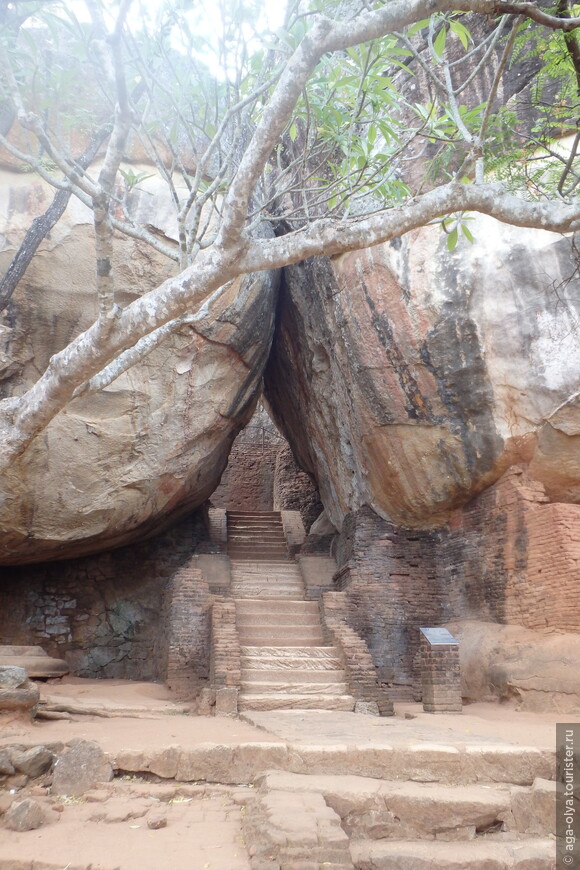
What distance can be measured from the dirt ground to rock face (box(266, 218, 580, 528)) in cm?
315

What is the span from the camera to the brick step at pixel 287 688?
7.79 meters

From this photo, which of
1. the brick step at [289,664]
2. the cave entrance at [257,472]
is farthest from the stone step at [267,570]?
the cave entrance at [257,472]

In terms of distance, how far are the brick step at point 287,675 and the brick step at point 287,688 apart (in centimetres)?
7

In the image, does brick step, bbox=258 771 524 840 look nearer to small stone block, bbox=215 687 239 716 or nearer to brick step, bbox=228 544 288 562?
small stone block, bbox=215 687 239 716

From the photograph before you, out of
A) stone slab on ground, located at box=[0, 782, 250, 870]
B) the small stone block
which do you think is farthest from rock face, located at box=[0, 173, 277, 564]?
stone slab on ground, located at box=[0, 782, 250, 870]

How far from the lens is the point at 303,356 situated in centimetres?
1230

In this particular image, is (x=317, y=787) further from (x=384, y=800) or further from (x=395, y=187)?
(x=395, y=187)

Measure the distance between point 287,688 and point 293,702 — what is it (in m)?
0.25

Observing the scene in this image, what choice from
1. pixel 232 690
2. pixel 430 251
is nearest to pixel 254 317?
pixel 430 251

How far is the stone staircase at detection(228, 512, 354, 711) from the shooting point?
304 inches

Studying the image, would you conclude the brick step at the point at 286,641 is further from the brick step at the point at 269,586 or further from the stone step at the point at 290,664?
the brick step at the point at 269,586

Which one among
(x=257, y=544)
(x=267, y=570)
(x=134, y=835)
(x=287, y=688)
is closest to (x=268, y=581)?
(x=267, y=570)

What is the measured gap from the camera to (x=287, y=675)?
26.5ft

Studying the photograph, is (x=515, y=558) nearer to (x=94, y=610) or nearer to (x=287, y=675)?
(x=287, y=675)
